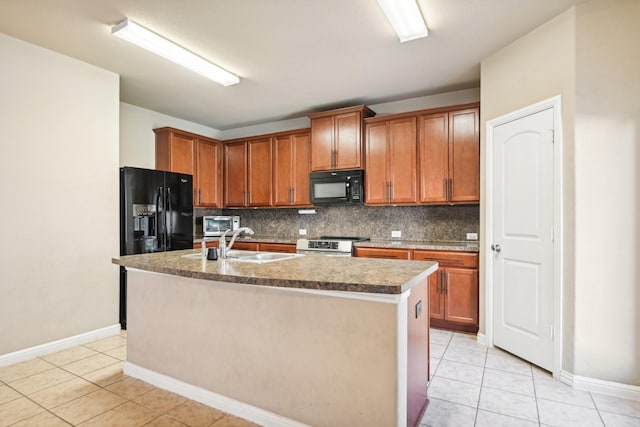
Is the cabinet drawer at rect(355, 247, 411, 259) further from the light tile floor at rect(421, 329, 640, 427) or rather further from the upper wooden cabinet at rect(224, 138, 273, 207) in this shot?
the upper wooden cabinet at rect(224, 138, 273, 207)

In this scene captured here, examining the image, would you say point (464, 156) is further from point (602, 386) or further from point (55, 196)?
point (55, 196)

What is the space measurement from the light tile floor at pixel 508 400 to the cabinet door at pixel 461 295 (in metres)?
0.60

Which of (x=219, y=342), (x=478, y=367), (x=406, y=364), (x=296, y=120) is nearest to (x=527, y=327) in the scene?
(x=478, y=367)

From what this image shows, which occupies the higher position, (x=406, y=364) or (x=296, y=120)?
A: (x=296, y=120)

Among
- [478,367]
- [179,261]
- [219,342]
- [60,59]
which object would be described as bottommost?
[478,367]

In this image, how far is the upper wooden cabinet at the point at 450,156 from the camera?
3686 mm

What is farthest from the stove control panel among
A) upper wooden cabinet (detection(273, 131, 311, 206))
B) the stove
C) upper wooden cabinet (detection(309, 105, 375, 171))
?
upper wooden cabinet (detection(309, 105, 375, 171))

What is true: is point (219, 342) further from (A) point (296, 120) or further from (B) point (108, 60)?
(A) point (296, 120)

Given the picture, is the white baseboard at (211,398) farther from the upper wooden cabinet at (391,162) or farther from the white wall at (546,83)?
the upper wooden cabinet at (391,162)

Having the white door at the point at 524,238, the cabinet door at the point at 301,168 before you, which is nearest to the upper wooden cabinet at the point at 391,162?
the cabinet door at the point at 301,168

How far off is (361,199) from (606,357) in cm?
266

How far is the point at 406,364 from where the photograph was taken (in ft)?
5.39

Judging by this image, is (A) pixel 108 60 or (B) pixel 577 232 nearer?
(B) pixel 577 232

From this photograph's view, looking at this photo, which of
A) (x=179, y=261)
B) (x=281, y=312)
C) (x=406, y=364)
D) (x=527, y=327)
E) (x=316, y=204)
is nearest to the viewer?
(x=406, y=364)
